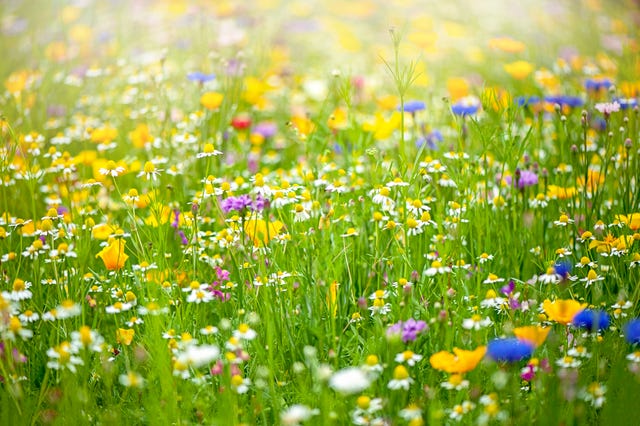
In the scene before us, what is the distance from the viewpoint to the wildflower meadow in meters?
1.37

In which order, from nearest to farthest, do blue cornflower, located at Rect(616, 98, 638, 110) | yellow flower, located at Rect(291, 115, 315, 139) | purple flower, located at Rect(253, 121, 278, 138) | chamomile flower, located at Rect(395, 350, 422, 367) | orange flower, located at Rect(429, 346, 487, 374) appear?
1. orange flower, located at Rect(429, 346, 487, 374)
2. chamomile flower, located at Rect(395, 350, 422, 367)
3. blue cornflower, located at Rect(616, 98, 638, 110)
4. yellow flower, located at Rect(291, 115, 315, 139)
5. purple flower, located at Rect(253, 121, 278, 138)

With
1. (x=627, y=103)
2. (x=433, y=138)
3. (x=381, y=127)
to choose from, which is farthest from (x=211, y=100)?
(x=627, y=103)

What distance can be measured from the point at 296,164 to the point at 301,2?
4.26m

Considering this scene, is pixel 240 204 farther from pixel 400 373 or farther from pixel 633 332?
pixel 633 332

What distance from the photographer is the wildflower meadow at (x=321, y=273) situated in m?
1.37

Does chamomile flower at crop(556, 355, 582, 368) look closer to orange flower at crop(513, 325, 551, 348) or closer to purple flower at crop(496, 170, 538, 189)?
orange flower at crop(513, 325, 551, 348)

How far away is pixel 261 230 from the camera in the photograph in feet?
6.20

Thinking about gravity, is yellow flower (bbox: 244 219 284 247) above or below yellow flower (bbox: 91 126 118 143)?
below

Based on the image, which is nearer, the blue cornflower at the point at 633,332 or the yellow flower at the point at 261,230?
the blue cornflower at the point at 633,332

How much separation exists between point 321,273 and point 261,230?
9.1 inches

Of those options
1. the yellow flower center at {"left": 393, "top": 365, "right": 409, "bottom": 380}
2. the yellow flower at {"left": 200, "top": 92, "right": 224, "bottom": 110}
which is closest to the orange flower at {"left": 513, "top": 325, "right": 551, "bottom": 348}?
the yellow flower center at {"left": 393, "top": 365, "right": 409, "bottom": 380}

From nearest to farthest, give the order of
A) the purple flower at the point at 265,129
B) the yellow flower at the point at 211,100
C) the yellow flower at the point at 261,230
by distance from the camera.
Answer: the yellow flower at the point at 261,230
the yellow flower at the point at 211,100
the purple flower at the point at 265,129

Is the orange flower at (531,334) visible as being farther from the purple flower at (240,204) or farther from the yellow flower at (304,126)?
the yellow flower at (304,126)

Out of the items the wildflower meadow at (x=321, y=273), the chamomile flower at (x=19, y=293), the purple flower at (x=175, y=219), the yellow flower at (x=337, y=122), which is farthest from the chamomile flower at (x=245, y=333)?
the yellow flower at (x=337, y=122)
